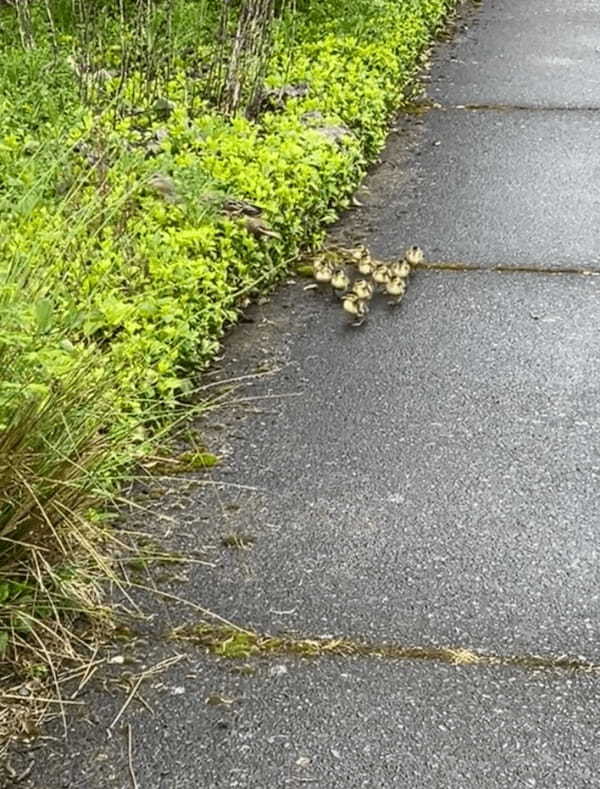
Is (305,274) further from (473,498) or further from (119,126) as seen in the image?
(473,498)

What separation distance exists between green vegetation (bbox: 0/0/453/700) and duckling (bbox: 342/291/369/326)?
1.22 ft

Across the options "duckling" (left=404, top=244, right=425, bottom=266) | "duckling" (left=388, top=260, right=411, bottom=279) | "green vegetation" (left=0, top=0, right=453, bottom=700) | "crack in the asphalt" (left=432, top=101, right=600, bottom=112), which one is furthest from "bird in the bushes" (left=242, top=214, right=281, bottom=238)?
"crack in the asphalt" (left=432, top=101, right=600, bottom=112)

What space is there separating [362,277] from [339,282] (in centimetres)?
23

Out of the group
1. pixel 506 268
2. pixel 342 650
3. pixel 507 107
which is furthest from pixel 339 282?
pixel 507 107

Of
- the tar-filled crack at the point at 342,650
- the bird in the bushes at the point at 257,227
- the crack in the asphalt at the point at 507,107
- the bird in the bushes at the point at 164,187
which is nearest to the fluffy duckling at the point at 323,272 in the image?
the bird in the bushes at the point at 257,227

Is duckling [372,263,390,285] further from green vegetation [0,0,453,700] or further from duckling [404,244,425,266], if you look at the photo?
green vegetation [0,0,453,700]

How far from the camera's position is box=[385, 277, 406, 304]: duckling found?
448cm

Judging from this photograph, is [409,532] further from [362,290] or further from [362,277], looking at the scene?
[362,277]

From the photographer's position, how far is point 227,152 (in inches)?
197

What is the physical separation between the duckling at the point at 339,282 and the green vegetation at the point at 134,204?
0.78 ft

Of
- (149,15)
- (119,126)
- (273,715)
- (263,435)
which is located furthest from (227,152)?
(273,715)

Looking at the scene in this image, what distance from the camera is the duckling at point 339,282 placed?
451 centimetres

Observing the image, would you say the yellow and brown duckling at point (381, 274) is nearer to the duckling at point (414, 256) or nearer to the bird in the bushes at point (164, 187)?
the duckling at point (414, 256)

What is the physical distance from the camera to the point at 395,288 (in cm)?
447
